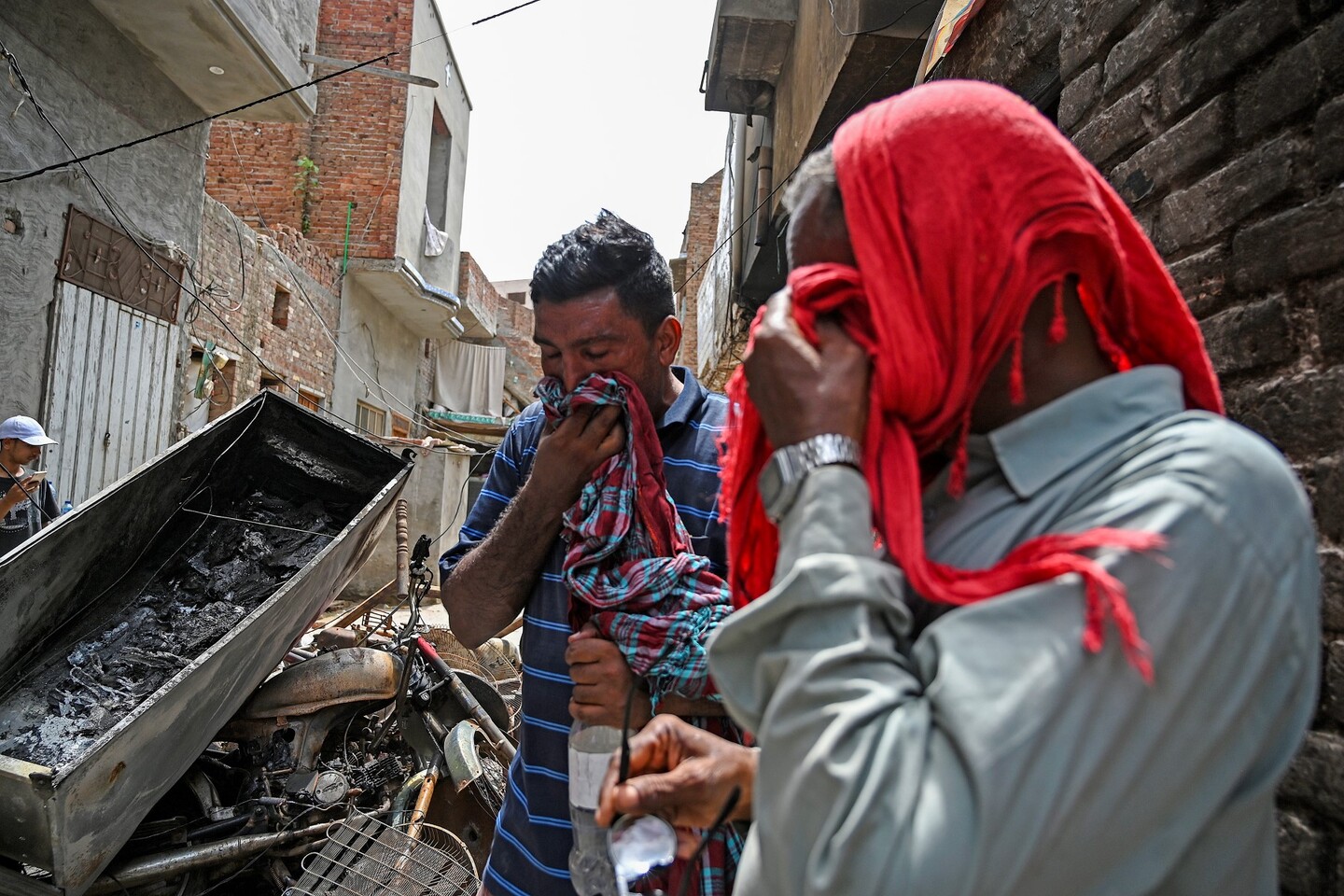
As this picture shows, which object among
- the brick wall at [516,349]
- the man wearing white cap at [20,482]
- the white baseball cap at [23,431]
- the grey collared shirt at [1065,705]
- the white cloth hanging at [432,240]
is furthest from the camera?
the brick wall at [516,349]

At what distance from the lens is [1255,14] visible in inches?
66.1

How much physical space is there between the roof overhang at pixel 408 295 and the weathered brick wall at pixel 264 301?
1.95 ft

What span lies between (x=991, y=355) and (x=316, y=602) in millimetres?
4709

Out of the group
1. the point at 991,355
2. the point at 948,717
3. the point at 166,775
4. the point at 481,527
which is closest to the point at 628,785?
the point at 948,717

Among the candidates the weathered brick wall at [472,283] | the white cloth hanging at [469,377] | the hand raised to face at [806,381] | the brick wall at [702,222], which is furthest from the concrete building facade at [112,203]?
the white cloth hanging at [469,377]

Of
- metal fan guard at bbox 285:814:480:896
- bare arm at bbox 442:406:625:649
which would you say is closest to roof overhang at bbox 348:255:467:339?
metal fan guard at bbox 285:814:480:896

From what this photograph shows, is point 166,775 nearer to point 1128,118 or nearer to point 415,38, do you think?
point 1128,118

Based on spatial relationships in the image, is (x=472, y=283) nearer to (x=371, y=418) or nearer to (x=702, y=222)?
(x=371, y=418)

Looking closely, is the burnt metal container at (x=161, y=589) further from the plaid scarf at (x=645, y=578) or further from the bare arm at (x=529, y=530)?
the plaid scarf at (x=645, y=578)

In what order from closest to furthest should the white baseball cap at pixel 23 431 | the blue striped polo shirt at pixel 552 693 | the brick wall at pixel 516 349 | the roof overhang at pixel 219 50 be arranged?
the blue striped polo shirt at pixel 552 693 < the white baseball cap at pixel 23 431 < the roof overhang at pixel 219 50 < the brick wall at pixel 516 349

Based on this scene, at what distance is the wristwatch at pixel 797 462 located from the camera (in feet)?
2.70

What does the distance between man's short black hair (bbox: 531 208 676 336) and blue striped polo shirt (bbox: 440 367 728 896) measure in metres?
0.25

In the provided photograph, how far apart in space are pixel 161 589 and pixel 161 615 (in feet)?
0.96

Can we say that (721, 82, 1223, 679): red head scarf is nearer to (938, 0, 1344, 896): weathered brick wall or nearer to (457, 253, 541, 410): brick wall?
(938, 0, 1344, 896): weathered brick wall
